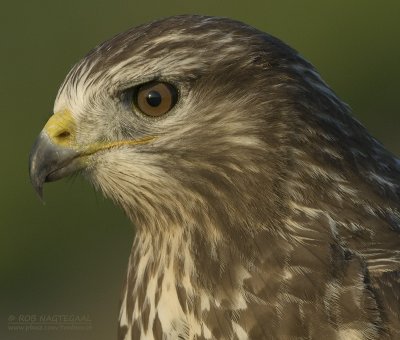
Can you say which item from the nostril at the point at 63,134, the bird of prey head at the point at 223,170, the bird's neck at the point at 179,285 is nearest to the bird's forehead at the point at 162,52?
the bird of prey head at the point at 223,170

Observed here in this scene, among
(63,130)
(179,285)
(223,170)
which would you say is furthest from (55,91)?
(179,285)

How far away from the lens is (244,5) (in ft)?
57.6

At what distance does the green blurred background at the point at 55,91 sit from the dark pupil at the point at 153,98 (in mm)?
5107

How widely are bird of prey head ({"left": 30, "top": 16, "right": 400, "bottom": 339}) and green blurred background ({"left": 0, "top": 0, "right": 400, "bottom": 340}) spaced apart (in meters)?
4.93

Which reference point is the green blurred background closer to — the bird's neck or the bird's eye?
the bird's neck

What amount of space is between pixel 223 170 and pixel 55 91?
943cm

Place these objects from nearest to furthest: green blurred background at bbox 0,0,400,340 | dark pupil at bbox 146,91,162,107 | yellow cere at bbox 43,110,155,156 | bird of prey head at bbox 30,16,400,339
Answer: bird of prey head at bbox 30,16,400,339, dark pupil at bbox 146,91,162,107, yellow cere at bbox 43,110,155,156, green blurred background at bbox 0,0,400,340

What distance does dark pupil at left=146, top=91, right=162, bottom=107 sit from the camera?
6.22 meters

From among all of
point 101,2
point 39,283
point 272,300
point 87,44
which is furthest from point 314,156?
point 101,2

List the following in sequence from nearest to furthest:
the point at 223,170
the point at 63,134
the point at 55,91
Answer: the point at 223,170
the point at 63,134
the point at 55,91

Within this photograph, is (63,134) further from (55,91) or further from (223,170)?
(55,91)

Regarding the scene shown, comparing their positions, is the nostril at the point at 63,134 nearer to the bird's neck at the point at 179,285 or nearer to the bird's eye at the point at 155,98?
the bird's eye at the point at 155,98

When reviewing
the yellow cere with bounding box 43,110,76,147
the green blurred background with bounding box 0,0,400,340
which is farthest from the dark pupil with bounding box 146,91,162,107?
the green blurred background with bounding box 0,0,400,340

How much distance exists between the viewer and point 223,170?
6355mm
